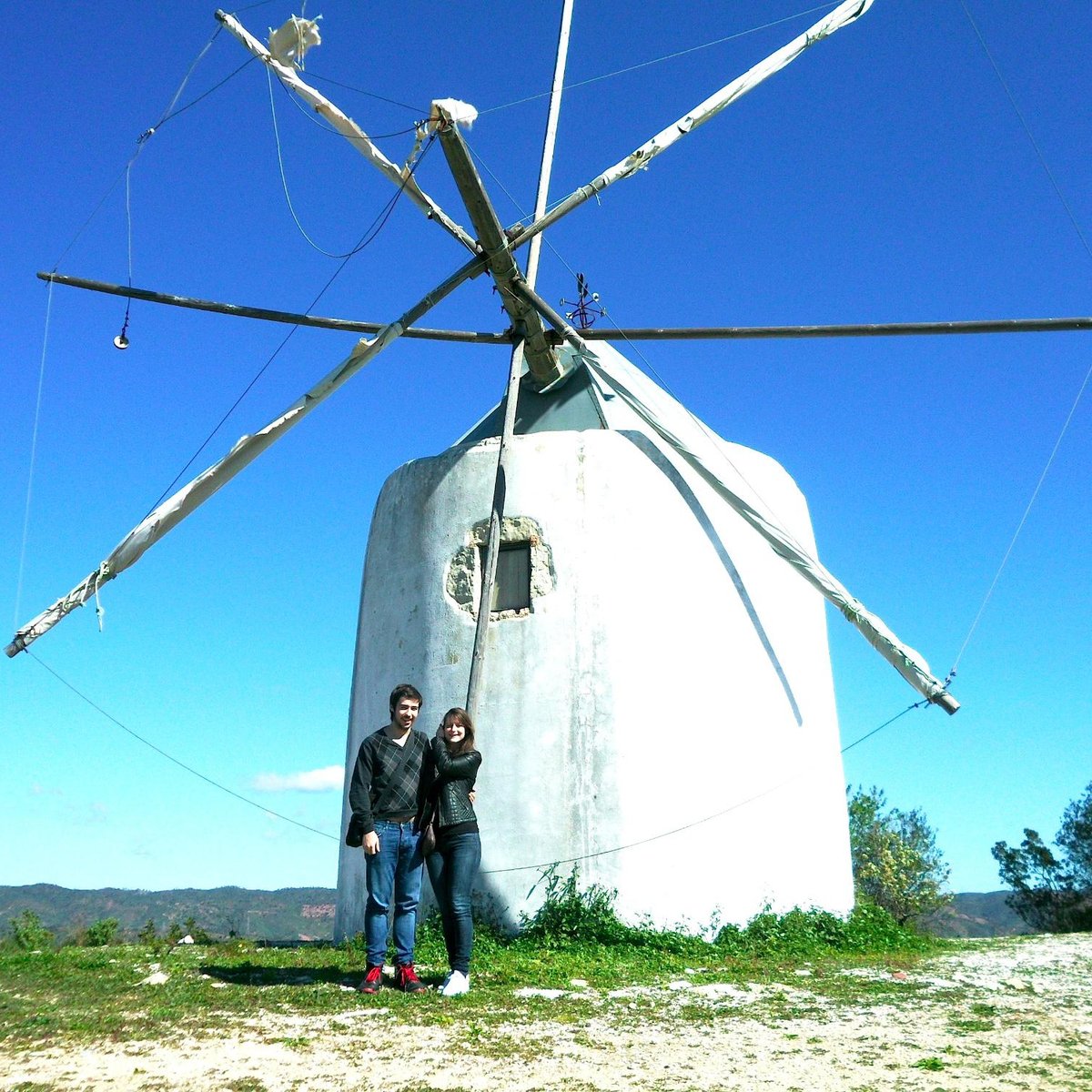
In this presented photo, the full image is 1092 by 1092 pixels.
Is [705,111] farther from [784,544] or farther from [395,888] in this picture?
[395,888]

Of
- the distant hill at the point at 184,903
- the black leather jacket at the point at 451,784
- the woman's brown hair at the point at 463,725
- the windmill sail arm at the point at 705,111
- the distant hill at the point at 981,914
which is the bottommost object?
the distant hill at the point at 981,914

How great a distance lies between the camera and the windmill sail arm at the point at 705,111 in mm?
7566

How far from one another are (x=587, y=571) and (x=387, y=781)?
8.07 ft

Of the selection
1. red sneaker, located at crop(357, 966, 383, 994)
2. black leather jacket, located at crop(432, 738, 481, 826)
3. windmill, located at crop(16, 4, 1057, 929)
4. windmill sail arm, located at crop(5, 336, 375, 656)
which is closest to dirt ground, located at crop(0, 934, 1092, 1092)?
red sneaker, located at crop(357, 966, 383, 994)

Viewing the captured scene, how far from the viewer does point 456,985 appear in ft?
15.0

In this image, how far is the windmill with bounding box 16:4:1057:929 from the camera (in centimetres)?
652

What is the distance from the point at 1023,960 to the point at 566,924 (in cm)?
264

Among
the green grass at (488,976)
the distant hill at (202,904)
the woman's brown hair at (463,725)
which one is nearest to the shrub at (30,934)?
the green grass at (488,976)

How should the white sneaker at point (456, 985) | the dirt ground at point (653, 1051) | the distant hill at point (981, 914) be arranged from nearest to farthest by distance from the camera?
the dirt ground at point (653, 1051) → the white sneaker at point (456, 985) → the distant hill at point (981, 914)

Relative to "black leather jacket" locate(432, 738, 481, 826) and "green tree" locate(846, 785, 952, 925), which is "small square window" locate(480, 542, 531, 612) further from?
"green tree" locate(846, 785, 952, 925)

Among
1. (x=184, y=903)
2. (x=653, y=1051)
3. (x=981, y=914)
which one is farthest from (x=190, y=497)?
(x=981, y=914)

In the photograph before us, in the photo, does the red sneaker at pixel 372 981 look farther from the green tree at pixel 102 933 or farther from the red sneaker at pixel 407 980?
the green tree at pixel 102 933

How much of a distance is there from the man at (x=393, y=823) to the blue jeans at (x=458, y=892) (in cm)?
16

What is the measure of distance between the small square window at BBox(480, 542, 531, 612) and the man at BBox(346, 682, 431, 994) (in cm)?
214
